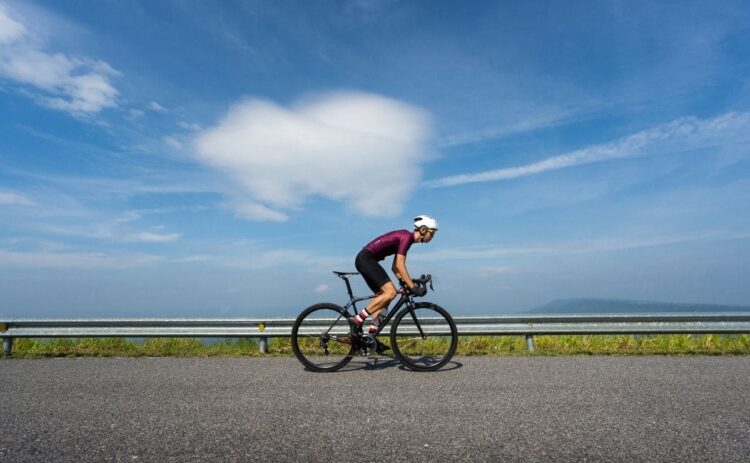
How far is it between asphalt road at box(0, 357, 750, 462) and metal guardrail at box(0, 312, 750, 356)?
1158mm

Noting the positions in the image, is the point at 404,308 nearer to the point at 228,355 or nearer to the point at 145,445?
the point at 228,355

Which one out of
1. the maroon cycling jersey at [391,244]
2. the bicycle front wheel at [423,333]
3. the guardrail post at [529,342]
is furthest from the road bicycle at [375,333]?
the guardrail post at [529,342]

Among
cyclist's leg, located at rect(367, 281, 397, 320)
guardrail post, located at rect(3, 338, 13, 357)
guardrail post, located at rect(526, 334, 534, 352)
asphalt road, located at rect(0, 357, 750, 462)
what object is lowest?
asphalt road, located at rect(0, 357, 750, 462)

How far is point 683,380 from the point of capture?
509 centimetres

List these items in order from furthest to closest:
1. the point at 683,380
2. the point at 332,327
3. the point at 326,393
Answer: the point at 332,327
the point at 683,380
the point at 326,393

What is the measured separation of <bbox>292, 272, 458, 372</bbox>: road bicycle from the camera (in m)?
6.18

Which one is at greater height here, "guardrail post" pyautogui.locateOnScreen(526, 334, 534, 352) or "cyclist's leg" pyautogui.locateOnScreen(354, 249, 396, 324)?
"cyclist's leg" pyautogui.locateOnScreen(354, 249, 396, 324)

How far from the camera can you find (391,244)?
623cm

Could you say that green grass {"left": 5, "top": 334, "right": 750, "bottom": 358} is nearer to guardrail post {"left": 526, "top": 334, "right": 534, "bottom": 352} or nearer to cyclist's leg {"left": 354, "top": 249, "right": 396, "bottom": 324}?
guardrail post {"left": 526, "top": 334, "right": 534, "bottom": 352}

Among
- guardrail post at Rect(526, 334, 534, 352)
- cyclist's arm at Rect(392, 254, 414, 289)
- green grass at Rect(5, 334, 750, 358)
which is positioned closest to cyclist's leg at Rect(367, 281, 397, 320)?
cyclist's arm at Rect(392, 254, 414, 289)

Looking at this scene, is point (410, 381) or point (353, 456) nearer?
point (353, 456)

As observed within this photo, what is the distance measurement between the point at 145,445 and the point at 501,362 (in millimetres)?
4804

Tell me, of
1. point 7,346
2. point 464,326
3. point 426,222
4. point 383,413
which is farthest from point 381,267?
point 7,346

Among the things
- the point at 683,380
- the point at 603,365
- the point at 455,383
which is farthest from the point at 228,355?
the point at 683,380
